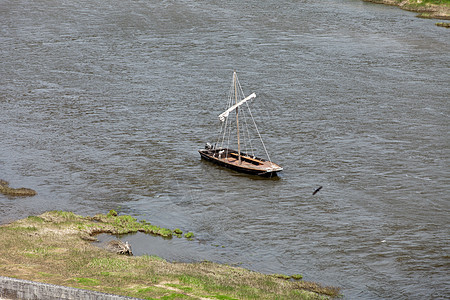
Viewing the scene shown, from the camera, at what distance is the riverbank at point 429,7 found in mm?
98688

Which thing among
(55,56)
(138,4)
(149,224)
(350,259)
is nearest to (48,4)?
(138,4)

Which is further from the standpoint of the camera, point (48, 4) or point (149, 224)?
point (48, 4)

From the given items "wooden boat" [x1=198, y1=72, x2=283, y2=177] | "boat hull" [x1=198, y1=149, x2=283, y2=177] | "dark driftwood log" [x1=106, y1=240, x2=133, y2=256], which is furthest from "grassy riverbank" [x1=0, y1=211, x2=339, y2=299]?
"wooden boat" [x1=198, y1=72, x2=283, y2=177]

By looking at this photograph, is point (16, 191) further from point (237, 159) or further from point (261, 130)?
point (261, 130)

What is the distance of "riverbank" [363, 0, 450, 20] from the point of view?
98.7 meters

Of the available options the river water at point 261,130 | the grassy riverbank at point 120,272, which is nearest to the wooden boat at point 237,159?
the river water at point 261,130

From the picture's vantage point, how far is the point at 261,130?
56.2 m

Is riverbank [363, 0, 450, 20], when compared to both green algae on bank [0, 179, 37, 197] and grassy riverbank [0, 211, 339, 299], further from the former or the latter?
grassy riverbank [0, 211, 339, 299]

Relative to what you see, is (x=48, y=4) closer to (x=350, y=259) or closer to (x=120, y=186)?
(x=120, y=186)

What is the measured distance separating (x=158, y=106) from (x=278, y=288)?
35040 mm

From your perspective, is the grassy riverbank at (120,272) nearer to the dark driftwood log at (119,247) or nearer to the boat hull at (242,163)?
the dark driftwood log at (119,247)

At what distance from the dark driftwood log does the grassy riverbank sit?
83 cm

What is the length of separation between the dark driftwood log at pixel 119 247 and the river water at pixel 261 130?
251cm

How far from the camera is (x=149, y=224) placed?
3878 cm
